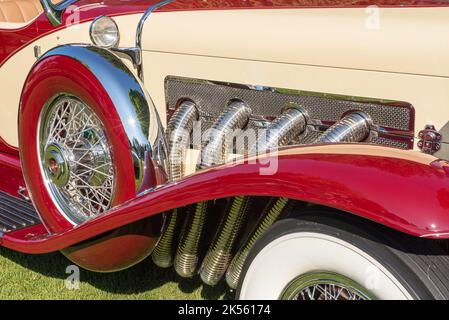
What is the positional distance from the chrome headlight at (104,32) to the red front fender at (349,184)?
3.24 feet

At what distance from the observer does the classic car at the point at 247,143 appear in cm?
167

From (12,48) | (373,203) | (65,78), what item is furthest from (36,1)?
(373,203)

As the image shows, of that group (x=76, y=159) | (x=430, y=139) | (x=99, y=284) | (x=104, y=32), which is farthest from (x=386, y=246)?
(x=99, y=284)

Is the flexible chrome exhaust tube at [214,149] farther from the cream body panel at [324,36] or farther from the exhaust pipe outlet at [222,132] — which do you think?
the cream body panel at [324,36]

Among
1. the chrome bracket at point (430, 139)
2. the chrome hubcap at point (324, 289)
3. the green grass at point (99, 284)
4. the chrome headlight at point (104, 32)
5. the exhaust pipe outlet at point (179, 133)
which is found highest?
the chrome headlight at point (104, 32)

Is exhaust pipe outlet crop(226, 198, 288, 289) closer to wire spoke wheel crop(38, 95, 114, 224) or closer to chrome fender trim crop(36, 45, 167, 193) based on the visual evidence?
chrome fender trim crop(36, 45, 167, 193)

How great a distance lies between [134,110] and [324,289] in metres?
1.06

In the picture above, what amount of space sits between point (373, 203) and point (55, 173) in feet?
5.42

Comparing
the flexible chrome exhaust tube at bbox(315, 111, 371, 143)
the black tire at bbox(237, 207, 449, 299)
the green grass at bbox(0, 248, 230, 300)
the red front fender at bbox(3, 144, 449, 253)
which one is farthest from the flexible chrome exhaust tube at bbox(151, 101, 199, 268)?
the black tire at bbox(237, 207, 449, 299)

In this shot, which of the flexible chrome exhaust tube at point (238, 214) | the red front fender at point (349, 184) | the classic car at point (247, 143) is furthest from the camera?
the flexible chrome exhaust tube at point (238, 214)

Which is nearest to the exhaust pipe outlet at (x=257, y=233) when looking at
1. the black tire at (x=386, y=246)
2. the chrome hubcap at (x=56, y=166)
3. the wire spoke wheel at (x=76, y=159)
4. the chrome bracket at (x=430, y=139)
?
the black tire at (x=386, y=246)

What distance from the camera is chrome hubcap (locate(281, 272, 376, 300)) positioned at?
5.76 feet

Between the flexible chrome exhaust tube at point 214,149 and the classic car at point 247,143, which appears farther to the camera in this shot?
the flexible chrome exhaust tube at point 214,149

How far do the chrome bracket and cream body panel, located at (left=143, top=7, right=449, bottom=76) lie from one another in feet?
0.60
